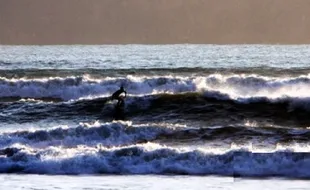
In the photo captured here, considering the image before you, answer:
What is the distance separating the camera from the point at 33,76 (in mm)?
41375

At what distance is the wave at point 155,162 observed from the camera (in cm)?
2084

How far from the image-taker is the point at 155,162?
71.0 ft

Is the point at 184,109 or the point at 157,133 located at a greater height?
the point at 184,109

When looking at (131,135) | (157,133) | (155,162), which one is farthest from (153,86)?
(155,162)

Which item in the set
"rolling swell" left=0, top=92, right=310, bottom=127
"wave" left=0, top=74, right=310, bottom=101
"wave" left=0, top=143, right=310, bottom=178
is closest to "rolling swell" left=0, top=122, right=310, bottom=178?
"wave" left=0, top=143, right=310, bottom=178

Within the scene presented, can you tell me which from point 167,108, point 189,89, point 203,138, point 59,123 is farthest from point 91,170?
point 189,89

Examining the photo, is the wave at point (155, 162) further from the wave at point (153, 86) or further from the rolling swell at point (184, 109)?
the wave at point (153, 86)

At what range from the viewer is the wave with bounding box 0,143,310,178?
20.8 meters

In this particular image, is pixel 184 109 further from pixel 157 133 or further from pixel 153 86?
pixel 157 133

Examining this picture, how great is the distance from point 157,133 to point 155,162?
153 inches

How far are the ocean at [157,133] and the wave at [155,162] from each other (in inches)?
0.9

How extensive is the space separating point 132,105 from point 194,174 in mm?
11014

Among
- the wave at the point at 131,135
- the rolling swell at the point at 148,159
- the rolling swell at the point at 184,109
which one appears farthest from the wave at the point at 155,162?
the rolling swell at the point at 184,109

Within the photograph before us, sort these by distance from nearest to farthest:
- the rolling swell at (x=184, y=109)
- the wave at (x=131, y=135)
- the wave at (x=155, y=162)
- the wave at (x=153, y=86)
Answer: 1. the wave at (x=155, y=162)
2. the wave at (x=131, y=135)
3. the rolling swell at (x=184, y=109)
4. the wave at (x=153, y=86)
